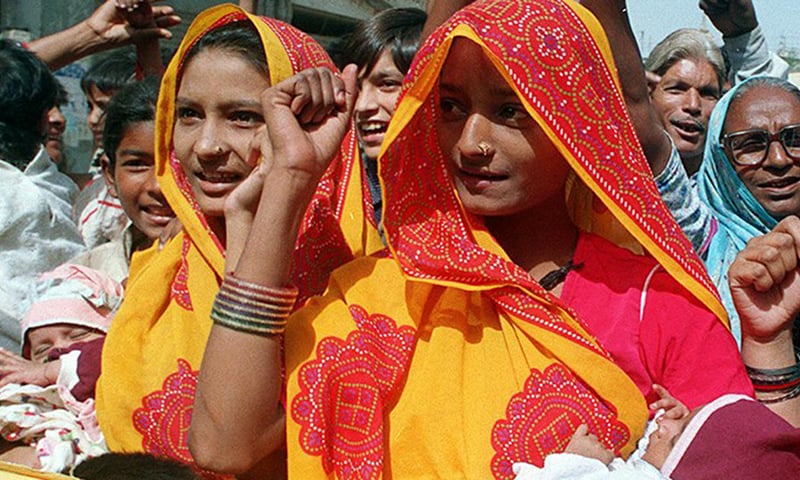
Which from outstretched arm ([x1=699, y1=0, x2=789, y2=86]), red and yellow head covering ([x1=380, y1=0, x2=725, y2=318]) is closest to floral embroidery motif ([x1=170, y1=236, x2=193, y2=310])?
red and yellow head covering ([x1=380, y1=0, x2=725, y2=318])

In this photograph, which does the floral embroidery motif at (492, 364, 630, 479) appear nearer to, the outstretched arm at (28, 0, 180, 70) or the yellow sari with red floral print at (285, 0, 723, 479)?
the yellow sari with red floral print at (285, 0, 723, 479)

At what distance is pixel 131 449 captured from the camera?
2.64 metres

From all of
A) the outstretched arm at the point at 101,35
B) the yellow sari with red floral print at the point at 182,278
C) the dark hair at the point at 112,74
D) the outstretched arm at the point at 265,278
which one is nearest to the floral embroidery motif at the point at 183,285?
the yellow sari with red floral print at the point at 182,278

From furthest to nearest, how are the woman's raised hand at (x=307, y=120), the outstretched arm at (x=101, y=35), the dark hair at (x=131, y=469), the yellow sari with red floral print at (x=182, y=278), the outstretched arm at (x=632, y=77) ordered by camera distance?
1. the outstretched arm at (x=101, y=35)
2. the outstretched arm at (x=632, y=77)
3. the yellow sari with red floral print at (x=182, y=278)
4. the woman's raised hand at (x=307, y=120)
5. the dark hair at (x=131, y=469)

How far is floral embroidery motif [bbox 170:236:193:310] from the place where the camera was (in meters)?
2.75

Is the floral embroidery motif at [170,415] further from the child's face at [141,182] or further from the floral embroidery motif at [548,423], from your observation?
the child's face at [141,182]

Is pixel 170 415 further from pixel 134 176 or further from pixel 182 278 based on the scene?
pixel 134 176

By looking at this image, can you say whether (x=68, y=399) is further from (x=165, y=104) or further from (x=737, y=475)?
(x=737, y=475)

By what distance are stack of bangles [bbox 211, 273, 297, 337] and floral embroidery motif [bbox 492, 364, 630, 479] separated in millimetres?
532

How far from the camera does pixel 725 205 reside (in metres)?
3.62

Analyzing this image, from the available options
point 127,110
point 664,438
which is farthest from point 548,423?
point 127,110

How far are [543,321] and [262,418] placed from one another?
0.65 metres

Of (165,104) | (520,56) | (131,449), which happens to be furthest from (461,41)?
(131,449)

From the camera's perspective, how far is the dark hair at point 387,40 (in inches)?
151
